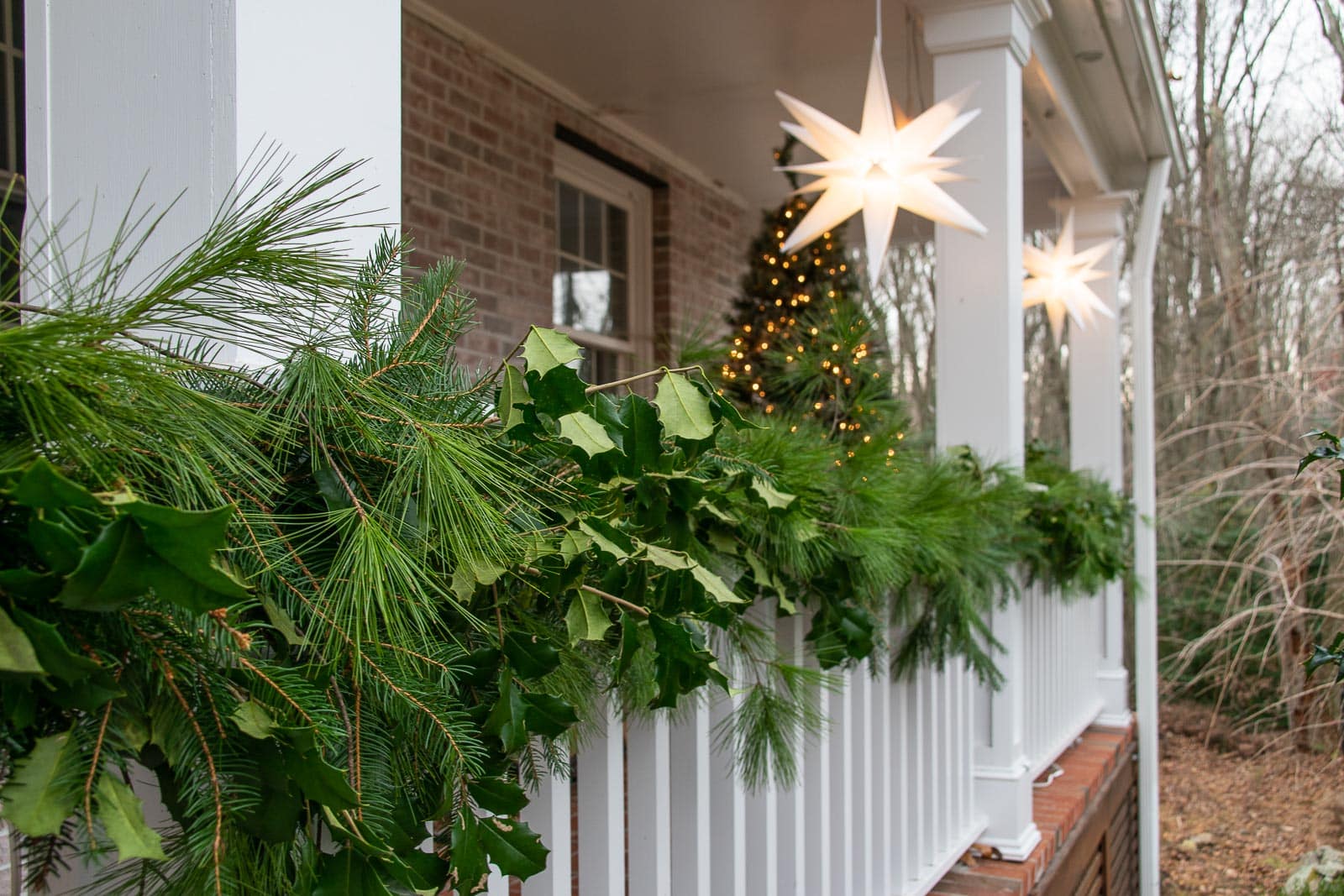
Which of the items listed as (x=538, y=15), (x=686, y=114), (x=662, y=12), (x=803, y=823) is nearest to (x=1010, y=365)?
(x=803, y=823)

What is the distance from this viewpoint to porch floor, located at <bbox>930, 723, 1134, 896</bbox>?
9.32 ft

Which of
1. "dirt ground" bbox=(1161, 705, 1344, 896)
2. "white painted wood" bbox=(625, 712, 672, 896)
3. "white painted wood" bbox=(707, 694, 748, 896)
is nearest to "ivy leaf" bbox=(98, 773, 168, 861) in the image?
"white painted wood" bbox=(625, 712, 672, 896)

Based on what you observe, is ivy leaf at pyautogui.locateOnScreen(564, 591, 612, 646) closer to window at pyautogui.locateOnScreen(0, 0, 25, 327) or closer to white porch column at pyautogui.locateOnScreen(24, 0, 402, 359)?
white porch column at pyautogui.locateOnScreen(24, 0, 402, 359)

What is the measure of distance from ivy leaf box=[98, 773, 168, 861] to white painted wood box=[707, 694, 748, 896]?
119cm

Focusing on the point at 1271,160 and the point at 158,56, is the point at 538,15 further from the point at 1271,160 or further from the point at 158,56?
the point at 1271,160

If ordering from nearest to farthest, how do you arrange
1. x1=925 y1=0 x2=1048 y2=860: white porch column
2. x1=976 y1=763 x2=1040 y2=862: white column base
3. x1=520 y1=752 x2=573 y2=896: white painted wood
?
x1=520 y1=752 x2=573 y2=896: white painted wood
x1=976 y1=763 x2=1040 y2=862: white column base
x1=925 y1=0 x2=1048 y2=860: white porch column

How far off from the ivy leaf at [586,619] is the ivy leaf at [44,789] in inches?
18.4

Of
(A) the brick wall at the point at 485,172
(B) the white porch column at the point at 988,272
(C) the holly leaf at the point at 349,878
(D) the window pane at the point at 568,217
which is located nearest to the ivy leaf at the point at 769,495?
(C) the holly leaf at the point at 349,878

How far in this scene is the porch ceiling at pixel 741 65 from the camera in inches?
171

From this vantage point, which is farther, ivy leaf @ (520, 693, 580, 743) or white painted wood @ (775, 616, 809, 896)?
white painted wood @ (775, 616, 809, 896)

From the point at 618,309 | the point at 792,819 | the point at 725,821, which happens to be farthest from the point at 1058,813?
the point at 618,309

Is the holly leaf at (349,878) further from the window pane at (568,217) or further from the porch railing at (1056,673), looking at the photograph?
the window pane at (568,217)

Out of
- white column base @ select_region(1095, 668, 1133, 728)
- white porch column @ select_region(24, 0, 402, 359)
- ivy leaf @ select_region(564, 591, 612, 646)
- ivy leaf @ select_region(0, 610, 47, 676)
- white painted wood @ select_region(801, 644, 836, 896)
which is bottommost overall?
white column base @ select_region(1095, 668, 1133, 728)

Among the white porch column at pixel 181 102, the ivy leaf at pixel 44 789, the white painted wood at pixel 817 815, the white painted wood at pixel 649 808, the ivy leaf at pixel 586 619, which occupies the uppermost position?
the white porch column at pixel 181 102
